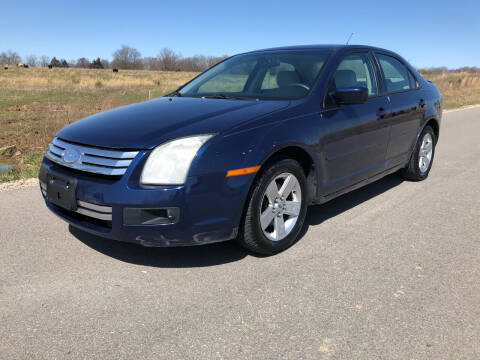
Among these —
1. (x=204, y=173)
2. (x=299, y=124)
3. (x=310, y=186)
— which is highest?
(x=299, y=124)

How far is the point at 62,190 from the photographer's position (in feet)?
10.1

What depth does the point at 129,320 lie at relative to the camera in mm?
2514

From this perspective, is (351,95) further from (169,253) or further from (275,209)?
(169,253)

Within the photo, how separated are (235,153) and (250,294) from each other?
0.94 metres

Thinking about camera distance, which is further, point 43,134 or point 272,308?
point 43,134

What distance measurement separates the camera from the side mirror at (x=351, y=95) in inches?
146

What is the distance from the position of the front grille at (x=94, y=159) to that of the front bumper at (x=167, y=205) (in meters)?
0.05

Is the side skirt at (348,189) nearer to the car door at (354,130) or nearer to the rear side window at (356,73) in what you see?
the car door at (354,130)

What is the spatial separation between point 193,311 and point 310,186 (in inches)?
61.9

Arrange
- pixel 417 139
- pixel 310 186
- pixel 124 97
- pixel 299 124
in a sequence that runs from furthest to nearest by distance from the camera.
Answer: pixel 124 97 < pixel 417 139 < pixel 310 186 < pixel 299 124

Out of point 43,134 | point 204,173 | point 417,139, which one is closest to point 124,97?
point 43,134

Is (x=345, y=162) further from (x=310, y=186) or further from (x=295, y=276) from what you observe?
(x=295, y=276)

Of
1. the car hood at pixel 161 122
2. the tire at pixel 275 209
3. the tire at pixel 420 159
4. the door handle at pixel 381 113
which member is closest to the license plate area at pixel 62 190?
the car hood at pixel 161 122

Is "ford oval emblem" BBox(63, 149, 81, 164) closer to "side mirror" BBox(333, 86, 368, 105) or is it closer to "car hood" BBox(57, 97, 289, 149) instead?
"car hood" BBox(57, 97, 289, 149)
